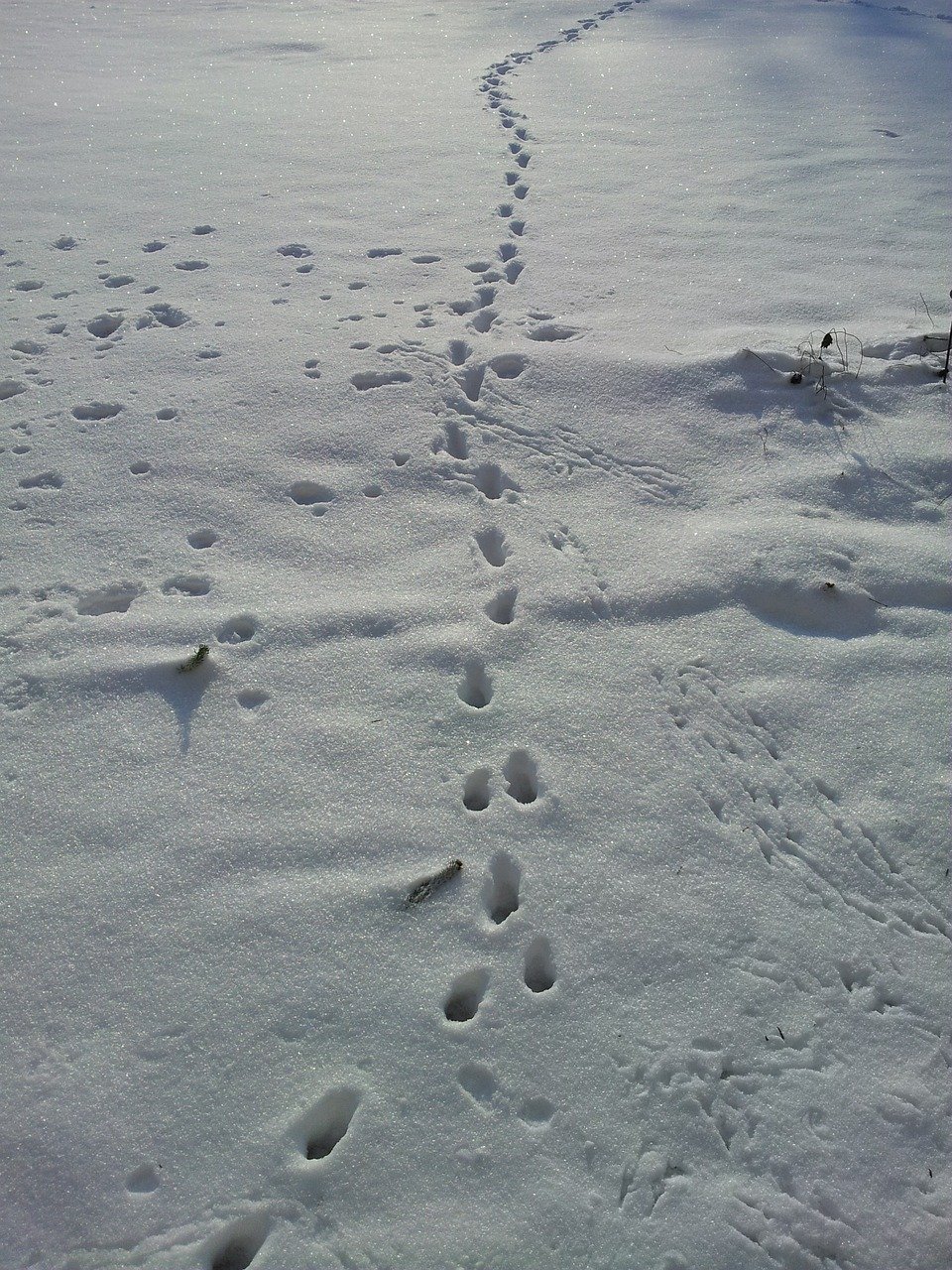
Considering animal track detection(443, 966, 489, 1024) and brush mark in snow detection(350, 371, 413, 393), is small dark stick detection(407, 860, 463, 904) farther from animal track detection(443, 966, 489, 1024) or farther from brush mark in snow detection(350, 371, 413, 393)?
brush mark in snow detection(350, 371, 413, 393)

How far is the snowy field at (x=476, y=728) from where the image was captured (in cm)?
158

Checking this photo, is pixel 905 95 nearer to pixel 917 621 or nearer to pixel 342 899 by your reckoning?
pixel 917 621

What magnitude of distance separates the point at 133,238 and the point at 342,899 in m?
3.64

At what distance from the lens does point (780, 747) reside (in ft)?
7.31

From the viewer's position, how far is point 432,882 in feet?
6.40

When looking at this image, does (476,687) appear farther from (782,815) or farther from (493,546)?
(782,815)

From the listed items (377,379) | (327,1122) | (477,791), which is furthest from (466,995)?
(377,379)

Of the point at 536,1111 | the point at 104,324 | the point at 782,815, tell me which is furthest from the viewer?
the point at 104,324

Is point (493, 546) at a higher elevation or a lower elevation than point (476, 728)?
higher

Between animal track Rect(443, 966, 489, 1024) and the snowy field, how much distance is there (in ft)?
0.03

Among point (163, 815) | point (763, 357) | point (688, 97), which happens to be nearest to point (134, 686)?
point (163, 815)

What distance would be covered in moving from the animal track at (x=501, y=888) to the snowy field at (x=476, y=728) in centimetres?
1

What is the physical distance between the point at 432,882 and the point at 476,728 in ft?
1.43

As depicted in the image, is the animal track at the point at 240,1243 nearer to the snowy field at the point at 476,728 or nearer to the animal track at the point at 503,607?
the snowy field at the point at 476,728
